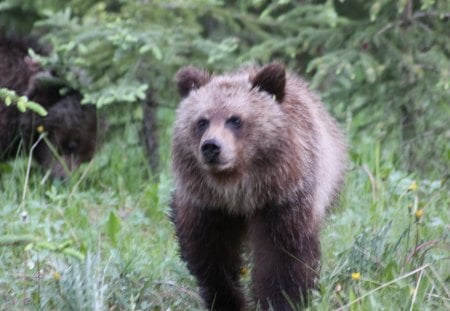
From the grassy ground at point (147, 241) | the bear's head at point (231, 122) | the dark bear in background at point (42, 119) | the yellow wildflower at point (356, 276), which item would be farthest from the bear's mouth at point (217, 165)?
the dark bear in background at point (42, 119)

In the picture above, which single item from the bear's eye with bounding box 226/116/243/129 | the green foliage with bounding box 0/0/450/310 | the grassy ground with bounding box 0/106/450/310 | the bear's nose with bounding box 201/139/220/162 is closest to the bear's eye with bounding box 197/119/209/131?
the bear's eye with bounding box 226/116/243/129

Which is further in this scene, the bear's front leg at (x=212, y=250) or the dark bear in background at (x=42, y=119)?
the dark bear in background at (x=42, y=119)

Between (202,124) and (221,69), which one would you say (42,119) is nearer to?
(221,69)

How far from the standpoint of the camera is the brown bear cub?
4.72 metres

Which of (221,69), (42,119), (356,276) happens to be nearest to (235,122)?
(356,276)

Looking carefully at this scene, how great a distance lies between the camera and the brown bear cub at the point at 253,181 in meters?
4.72

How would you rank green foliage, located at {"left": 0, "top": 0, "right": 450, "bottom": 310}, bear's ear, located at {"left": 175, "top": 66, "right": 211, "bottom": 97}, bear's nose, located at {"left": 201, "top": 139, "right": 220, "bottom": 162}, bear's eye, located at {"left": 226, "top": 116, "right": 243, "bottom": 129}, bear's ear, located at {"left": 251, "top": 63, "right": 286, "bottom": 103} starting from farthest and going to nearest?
green foliage, located at {"left": 0, "top": 0, "right": 450, "bottom": 310} → bear's ear, located at {"left": 175, "top": 66, "right": 211, "bottom": 97} → bear's ear, located at {"left": 251, "top": 63, "right": 286, "bottom": 103} → bear's eye, located at {"left": 226, "top": 116, "right": 243, "bottom": 129} → bear's nose, located at {"left": 201, "top": 139, "right": 220, "bottom": 162}

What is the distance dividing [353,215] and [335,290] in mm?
1635

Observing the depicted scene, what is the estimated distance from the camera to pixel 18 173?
7.11 m

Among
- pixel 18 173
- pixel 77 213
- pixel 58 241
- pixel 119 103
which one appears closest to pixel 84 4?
pixel 119 103

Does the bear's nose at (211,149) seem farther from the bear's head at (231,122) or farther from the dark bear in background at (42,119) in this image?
the dark bear in background at (42,119)

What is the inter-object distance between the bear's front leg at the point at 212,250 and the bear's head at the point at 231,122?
1.03ft

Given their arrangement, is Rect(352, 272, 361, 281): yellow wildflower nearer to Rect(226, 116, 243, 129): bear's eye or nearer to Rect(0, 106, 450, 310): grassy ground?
A: Rect(0, 106, 450, 310): grassy ground

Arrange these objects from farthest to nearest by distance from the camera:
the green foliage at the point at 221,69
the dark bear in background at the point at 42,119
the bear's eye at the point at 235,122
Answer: the dark bear in background at the point at 42,119, the green foliage at the point at 221,69, the bear's eye at the point at 235,122
